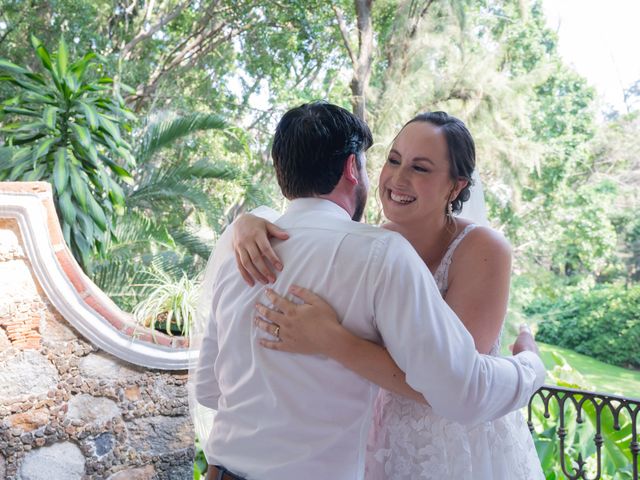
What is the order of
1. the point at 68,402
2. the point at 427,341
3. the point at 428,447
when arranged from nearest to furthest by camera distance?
the point at 427,341 < the point at 428,447 < the point at 68,402

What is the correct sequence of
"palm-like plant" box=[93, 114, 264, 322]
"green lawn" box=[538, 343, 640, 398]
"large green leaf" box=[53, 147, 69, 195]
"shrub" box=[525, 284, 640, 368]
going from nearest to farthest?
"large green leaf" box=[53, 147, 69, 195]
"palm-like plant" box=[93, 114, 264, 322]
"green lawn" box=[538, 343, 640, 398]
"shrub" box=[525, 284, 640, 368]

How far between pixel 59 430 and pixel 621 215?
1225cm

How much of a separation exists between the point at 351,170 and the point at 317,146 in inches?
3.1

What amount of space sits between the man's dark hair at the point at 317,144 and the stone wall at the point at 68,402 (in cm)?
123

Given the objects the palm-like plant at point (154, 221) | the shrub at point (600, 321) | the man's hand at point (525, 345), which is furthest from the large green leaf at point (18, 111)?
the shrub at point (600, 321)

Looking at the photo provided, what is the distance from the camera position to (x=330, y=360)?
1035 millimetres

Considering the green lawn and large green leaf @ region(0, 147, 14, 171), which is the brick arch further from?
the green lawn

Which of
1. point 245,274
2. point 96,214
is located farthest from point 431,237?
point 96,214

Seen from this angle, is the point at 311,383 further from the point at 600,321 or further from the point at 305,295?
the point at 600,321

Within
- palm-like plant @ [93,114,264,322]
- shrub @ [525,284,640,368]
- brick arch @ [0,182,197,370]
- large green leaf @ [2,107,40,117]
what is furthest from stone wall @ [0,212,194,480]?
shrub @ [525,284,640,368]

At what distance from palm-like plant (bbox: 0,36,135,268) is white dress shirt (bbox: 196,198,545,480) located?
2064 millimetres

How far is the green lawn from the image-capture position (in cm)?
Answer: 1258

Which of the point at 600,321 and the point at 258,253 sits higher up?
the point at 258,253

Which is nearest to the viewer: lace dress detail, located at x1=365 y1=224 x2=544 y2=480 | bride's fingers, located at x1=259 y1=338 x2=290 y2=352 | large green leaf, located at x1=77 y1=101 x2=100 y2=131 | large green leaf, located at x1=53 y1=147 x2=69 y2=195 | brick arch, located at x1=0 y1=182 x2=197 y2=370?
bride's fingers, located at x1=259 y1=338 x2=290 y2=352
